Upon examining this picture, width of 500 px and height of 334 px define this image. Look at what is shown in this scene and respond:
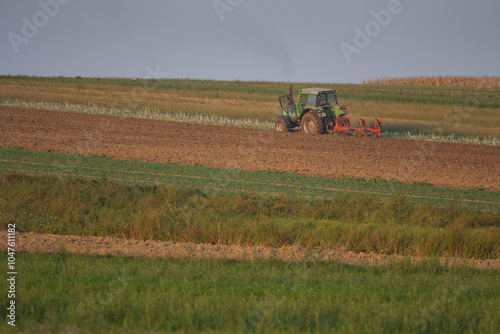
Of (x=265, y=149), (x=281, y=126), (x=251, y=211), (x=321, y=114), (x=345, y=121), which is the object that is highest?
(x=321, y=114)

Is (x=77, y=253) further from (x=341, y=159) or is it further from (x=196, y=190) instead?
(x=341, y=159)

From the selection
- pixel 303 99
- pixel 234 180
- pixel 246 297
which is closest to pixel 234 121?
pixel 303 99

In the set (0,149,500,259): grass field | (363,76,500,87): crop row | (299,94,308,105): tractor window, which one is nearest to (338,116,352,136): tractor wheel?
(299,94,308,105): tractor window

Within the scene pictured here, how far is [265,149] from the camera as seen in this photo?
23531 mm

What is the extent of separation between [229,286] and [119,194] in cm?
698

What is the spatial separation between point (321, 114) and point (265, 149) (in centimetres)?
534

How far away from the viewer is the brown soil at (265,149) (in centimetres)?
1956

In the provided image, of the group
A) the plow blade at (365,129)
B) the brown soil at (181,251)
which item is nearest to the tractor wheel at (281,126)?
the plow blade at (365,129)

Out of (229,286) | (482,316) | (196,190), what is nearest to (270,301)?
(229,286)

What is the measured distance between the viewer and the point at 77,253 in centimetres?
870

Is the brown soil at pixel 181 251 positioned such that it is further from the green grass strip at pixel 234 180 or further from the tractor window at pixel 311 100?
the tractor window at pixel 311 100

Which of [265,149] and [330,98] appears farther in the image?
[330,98]

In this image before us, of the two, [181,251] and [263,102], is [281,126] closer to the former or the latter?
[181,251]

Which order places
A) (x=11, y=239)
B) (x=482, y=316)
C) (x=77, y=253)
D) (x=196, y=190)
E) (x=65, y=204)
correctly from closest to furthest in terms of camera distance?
(x=482, y=316) → (x=77, y=253) → (x=11, y=239) → (x=65, y=204) → (x=196, y=190)
